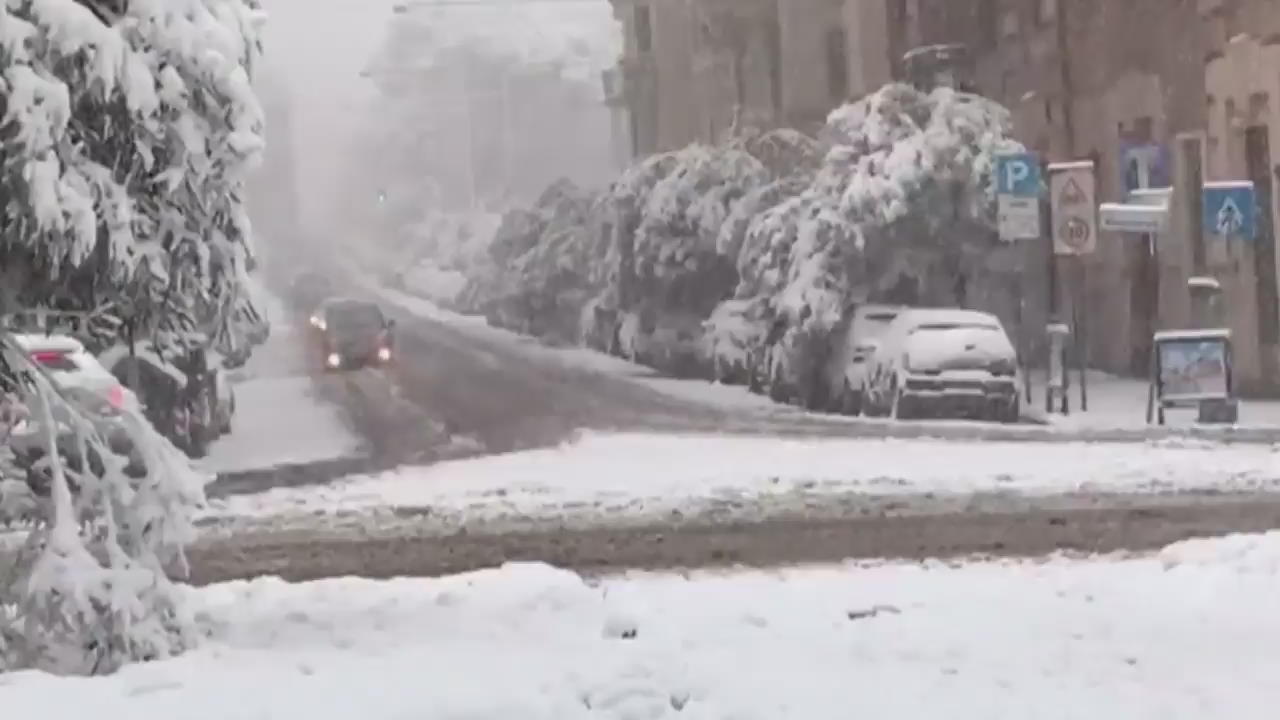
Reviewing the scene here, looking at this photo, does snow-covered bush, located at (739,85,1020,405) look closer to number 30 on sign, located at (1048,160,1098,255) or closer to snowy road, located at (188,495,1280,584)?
number 30 on sign, located at (1048,160,1098,255)

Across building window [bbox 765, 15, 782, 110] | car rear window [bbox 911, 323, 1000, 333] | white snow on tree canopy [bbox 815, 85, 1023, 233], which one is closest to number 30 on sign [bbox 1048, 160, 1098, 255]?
car rear window [bbox 911, 323, 1000, 333]

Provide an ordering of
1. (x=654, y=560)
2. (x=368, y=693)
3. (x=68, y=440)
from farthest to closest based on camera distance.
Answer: (x=654, y=560)
(x=68, y=440)
(x=368, y=693)

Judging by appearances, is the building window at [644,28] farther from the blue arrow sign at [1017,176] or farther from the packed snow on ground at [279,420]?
the blue arrow sign at [1017,176]

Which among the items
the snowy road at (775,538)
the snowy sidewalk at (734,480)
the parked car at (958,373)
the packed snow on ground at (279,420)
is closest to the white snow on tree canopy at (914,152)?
the parked car at (958,373)

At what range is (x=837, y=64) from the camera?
43.1 meters

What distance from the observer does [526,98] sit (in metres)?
58.3

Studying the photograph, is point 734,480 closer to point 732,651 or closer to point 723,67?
point 732,651

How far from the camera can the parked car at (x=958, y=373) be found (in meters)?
24.3

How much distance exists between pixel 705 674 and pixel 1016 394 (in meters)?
17.2

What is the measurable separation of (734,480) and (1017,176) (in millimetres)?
8282

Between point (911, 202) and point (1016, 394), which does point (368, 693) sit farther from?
point (911, 202)

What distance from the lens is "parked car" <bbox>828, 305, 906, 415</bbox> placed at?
86.8 feet

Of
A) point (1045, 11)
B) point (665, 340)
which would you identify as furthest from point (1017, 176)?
point (665, 340)

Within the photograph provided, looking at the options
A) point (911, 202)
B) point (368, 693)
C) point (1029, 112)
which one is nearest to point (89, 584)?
point (368, 693)
